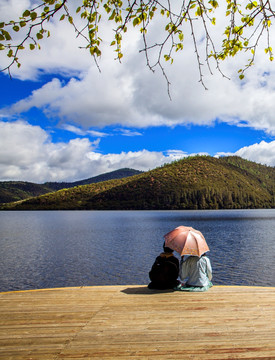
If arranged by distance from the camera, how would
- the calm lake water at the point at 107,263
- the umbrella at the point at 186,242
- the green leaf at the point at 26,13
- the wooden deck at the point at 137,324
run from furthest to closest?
the calm lake water at the point at 107,263 → the umbrella at the point at 186,242 → the wooden deck at the point at 137,324 → the green leaf at the point at 26,13

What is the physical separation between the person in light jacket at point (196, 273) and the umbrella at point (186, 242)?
0.48m

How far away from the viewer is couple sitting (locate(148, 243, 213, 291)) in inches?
305

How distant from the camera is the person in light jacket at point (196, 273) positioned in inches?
303

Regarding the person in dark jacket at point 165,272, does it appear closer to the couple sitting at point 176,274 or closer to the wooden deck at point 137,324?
the couple sitting at point 176,274

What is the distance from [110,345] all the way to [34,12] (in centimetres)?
485

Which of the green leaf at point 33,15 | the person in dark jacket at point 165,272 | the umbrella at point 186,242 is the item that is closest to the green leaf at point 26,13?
the green leaf at point 33,15

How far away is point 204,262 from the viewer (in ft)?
26.0

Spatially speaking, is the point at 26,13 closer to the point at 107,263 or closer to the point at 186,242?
the point at 186,242

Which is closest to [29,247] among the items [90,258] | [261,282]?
[90,258]

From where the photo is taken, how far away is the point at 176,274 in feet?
25.6

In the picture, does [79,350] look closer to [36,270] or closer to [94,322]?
[94,322]

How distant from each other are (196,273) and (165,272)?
0.82 metres

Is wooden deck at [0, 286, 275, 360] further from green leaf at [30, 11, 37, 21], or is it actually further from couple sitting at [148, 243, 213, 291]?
green leaf at [30, 11, 37, 21]

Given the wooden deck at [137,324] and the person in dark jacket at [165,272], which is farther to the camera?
the person in dark jacket at [165,272]
